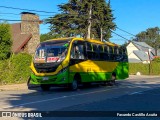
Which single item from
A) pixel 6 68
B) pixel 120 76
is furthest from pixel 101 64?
pixel 6 68

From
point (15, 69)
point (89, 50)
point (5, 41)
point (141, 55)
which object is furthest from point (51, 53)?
point (141, 55)

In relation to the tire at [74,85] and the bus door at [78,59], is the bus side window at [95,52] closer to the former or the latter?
the bus door at [78,59]

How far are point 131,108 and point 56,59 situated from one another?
8570 mm

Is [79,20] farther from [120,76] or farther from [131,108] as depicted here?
[131,108]

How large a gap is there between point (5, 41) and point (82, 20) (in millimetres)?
23117

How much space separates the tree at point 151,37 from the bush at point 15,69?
113614mm

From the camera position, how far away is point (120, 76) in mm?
28266

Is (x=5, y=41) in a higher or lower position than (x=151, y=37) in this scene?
lower

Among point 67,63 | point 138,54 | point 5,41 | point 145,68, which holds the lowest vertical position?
point 145,68

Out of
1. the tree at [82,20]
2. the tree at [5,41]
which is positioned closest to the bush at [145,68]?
the tree at [82,20]

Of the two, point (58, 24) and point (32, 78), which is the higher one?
point (58, 24)

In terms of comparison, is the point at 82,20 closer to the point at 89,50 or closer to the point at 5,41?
the point at 5,41

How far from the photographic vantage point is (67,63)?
20.4m

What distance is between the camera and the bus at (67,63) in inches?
802
